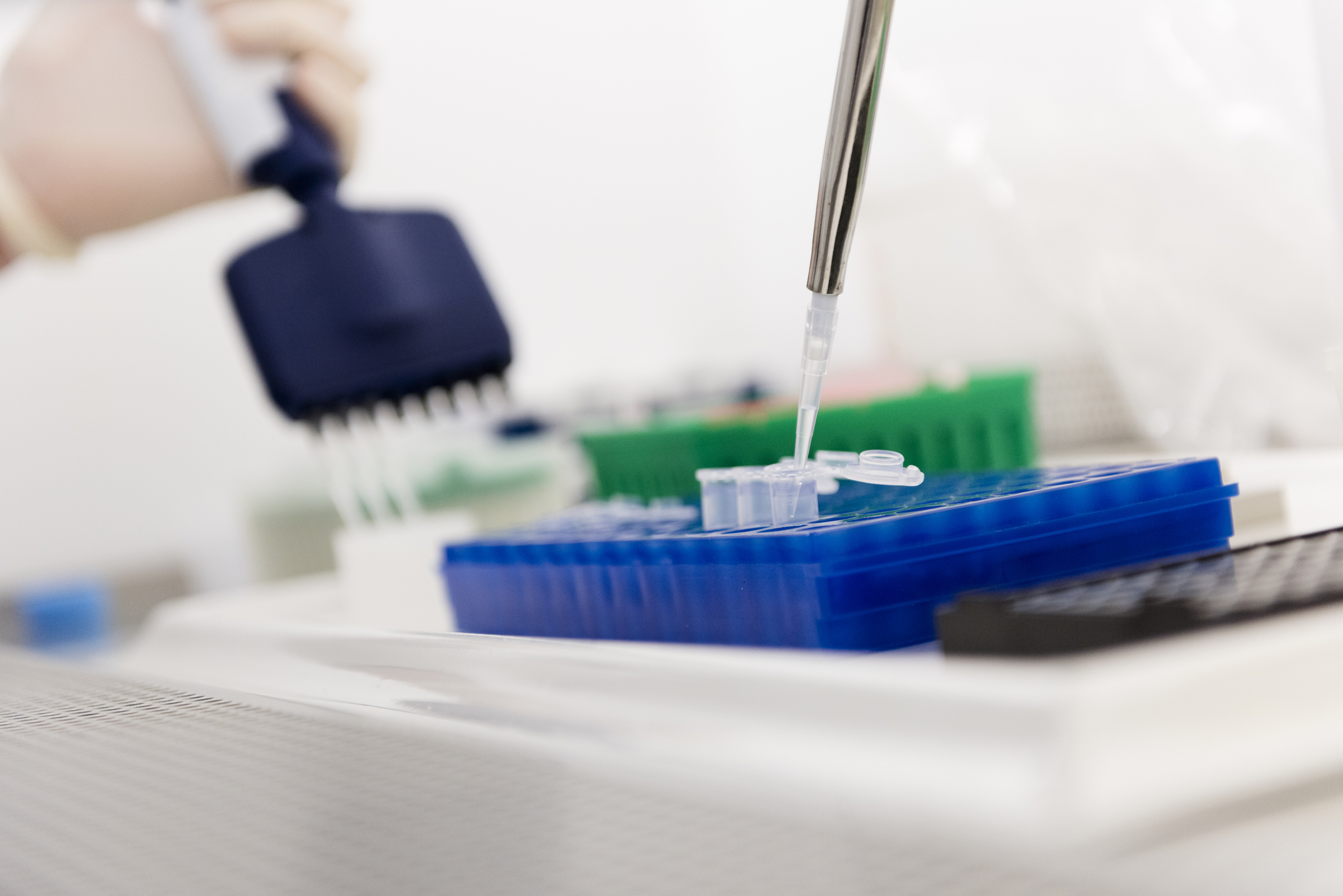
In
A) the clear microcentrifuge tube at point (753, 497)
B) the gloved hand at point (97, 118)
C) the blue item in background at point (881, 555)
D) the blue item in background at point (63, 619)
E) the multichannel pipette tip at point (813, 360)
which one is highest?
the gloved hand at point (97, 118)

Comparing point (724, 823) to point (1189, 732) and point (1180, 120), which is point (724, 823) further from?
point (1180, 120)

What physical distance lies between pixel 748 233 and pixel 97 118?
133cm

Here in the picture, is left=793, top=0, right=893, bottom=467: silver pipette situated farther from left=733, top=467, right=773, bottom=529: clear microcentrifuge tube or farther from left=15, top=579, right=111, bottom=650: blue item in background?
left=15, top=579, right=111, bottom=650: blue item in background

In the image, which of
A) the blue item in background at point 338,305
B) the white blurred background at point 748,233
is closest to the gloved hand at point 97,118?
the blue item in background at point 338,305

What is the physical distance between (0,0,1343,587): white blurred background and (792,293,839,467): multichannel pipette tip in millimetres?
569

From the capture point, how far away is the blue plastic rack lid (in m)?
0.45

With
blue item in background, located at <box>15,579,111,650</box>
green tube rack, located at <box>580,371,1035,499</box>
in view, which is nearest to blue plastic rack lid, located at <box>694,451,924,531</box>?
green tube rack, located at <box>580,371,1035,499</box>

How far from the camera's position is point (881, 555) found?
37cm

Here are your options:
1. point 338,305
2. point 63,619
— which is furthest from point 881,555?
point 63,619

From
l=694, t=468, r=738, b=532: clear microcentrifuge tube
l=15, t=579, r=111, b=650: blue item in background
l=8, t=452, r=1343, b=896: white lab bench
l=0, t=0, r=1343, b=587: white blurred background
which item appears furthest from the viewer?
l=15, t=579, r=111, b=650: blue item in background

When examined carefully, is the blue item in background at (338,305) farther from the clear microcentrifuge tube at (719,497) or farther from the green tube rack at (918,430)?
the clear microcentrifuge tube at (719,497)

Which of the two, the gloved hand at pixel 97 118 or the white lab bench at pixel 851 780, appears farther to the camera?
the gloved hand at pixel 97 118

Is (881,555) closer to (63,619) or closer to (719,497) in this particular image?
(719,497)

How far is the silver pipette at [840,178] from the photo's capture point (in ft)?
1.33
